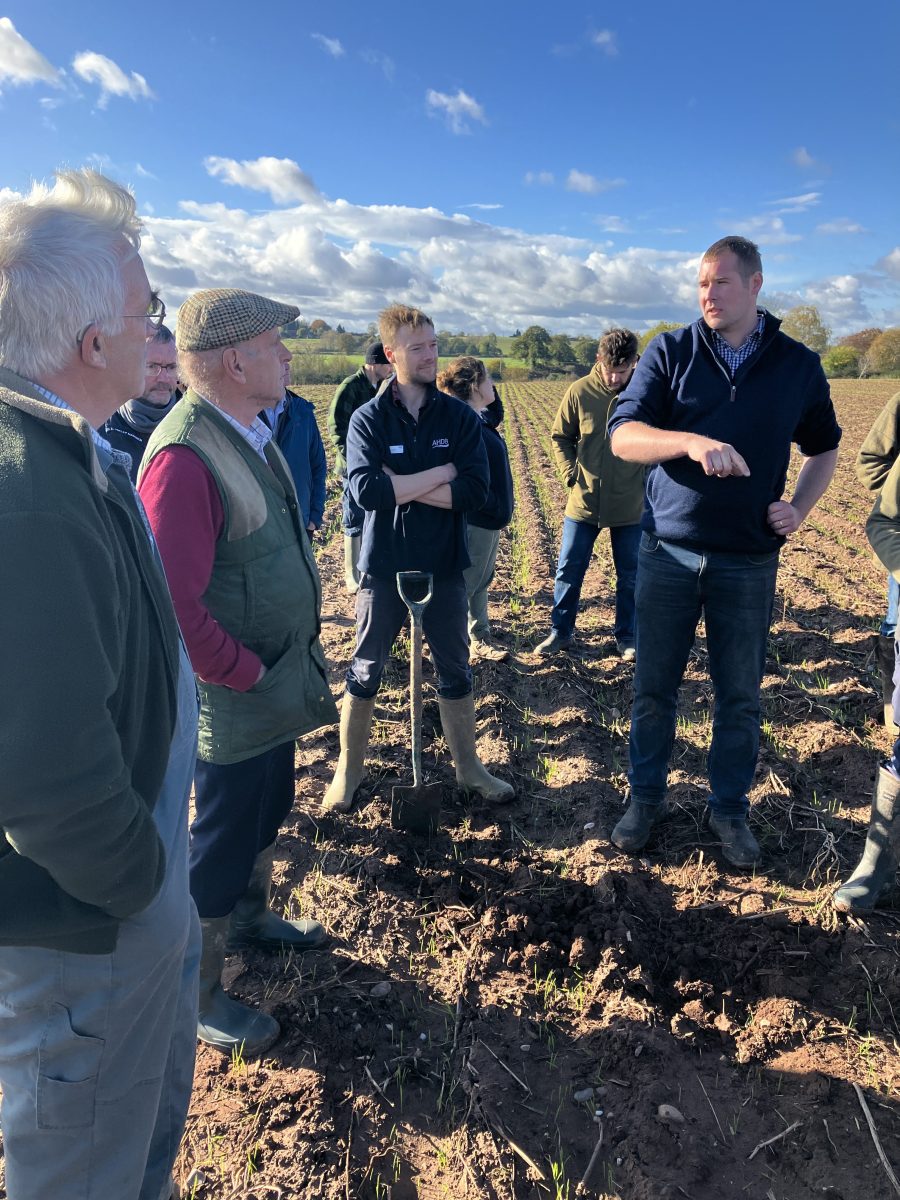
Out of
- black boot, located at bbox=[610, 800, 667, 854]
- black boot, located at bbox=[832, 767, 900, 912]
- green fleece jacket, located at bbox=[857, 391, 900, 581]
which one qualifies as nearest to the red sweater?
black boot, located at bbox=[610, 800, 667, 854]

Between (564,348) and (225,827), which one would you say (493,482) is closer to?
(225,827)

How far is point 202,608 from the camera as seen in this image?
2027 millimetres

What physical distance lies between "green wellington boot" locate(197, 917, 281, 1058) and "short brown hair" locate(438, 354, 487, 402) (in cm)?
384

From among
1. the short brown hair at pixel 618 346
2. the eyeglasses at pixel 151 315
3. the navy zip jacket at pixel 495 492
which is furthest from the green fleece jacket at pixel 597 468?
the eyeglasses at pixel 151 315

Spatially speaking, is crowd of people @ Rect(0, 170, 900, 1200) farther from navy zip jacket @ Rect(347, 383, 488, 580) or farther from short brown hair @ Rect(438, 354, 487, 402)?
short brown hair @ Rect(438, 354, 487, 402)

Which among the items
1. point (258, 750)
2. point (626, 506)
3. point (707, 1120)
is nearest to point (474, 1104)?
point (707, 1120)

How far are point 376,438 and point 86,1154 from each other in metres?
2.71

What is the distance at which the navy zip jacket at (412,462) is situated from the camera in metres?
3.39

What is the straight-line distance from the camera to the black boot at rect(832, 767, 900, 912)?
2955mm

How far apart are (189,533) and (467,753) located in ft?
7.45

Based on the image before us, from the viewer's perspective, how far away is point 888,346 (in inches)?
2378

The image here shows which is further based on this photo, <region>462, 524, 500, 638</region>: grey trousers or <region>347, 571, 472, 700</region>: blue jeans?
<region>462, 524, 500, 638</region>: grey trousers

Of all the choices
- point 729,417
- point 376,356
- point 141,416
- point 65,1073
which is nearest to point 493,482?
point 729,417

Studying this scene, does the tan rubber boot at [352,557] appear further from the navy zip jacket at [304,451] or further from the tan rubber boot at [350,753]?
the tan rubber boot at [350,753]
